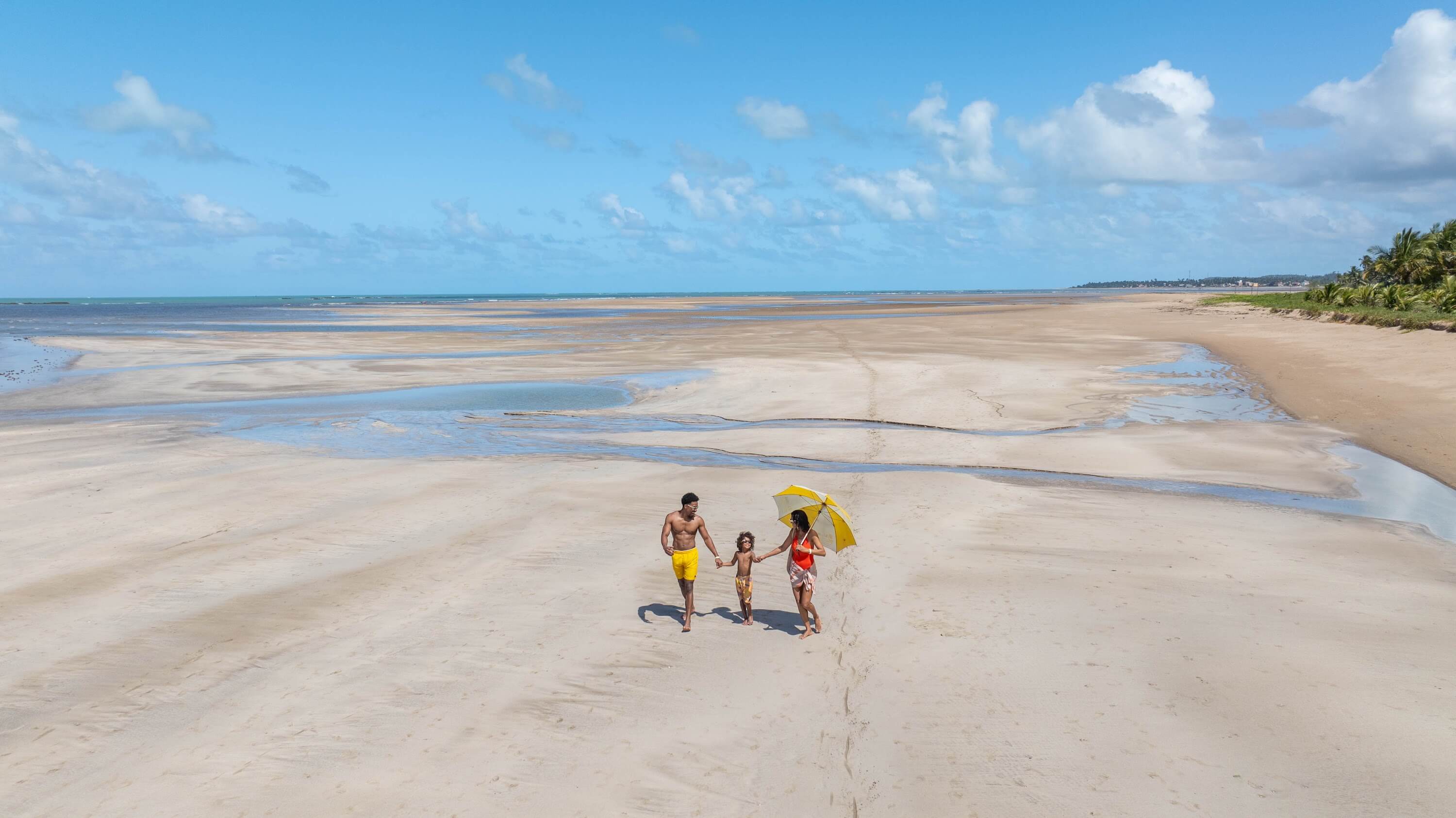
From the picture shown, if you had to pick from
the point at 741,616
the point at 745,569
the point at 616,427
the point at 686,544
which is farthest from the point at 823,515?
the point at 616,427

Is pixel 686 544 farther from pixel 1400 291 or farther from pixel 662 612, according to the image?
pixel 1400 291

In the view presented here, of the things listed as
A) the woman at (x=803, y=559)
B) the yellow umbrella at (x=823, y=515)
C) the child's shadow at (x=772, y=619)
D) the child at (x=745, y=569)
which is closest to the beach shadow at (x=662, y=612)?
the child's shadow at (x=772, y=619)

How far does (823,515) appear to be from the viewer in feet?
30.0

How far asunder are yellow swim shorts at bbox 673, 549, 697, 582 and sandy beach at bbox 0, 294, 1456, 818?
685 millimetres

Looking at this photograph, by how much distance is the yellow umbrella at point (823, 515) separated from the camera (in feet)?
29.7

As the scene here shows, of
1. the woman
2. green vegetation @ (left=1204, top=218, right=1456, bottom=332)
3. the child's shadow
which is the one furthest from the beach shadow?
green vegetation @ (left=1204, top=218, right=1456, bottom=332)

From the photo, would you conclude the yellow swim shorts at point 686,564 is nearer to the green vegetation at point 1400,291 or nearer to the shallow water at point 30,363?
the shallow water at point 30,363

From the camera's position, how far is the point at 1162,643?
899cm

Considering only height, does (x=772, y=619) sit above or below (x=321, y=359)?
below

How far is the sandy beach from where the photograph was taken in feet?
21.9

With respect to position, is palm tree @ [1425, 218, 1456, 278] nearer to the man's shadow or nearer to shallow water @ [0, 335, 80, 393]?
the man's shadow

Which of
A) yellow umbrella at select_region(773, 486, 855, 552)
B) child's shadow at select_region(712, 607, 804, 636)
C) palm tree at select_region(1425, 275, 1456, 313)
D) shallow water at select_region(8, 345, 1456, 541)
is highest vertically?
palm tree at select_region(1425, 275, 1456, 313)

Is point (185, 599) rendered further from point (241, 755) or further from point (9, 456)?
point (9, 456)

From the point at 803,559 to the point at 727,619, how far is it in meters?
1.35
